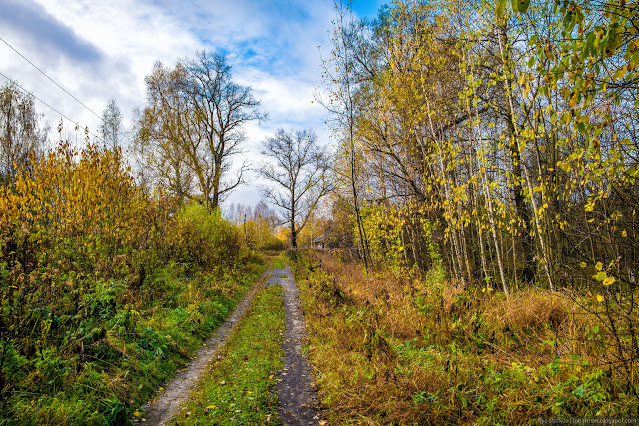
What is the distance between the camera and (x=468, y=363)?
3920 millimetres

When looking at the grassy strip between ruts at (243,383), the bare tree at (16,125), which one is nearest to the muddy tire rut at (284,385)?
the grassy strip between ruts at (243,383)

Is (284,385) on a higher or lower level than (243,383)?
lower

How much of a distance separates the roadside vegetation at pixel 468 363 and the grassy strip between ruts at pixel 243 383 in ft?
2.49

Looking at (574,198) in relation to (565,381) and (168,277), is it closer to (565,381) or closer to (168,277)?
(565,381)

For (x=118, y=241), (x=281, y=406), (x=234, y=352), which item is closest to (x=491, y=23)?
(x=281, y=406)

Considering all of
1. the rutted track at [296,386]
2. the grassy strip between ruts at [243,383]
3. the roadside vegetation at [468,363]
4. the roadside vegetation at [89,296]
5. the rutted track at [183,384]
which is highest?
the roadside vegetation at [89,296]

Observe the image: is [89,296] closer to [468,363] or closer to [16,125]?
[468,363]

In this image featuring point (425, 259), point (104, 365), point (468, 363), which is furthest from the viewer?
point (425, 259)

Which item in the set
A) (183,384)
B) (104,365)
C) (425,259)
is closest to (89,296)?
(104,365)

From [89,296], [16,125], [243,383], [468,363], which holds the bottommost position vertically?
[243,383]

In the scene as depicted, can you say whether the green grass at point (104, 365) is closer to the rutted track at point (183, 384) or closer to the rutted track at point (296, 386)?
the rutted track at point (183, 384)

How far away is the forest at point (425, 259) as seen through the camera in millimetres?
2977

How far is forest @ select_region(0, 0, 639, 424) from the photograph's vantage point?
9.77 feet

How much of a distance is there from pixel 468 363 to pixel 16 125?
85.8 feet
